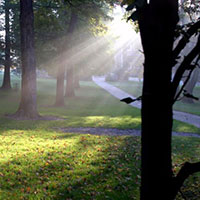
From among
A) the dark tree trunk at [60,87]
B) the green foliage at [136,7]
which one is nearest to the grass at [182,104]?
the dark tree trunk at [60,87]

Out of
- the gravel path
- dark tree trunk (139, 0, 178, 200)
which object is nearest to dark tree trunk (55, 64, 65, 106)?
the gravel path

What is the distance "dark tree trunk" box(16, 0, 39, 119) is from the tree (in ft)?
38.9

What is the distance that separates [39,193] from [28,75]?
9.62 m

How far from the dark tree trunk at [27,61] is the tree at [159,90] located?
11842 millimetres

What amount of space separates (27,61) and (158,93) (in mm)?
12047

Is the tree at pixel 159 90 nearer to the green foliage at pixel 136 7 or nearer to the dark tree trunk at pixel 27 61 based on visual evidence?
the green foliage at pixel 136 7

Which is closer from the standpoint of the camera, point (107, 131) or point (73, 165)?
point (73, 165)

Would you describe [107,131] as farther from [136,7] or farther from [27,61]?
[136,7]

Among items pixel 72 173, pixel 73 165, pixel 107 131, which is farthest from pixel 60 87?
pixel 72 173

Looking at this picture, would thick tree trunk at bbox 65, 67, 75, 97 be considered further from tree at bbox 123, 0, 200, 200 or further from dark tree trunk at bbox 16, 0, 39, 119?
tree at bbox 123, 0, 200, 200

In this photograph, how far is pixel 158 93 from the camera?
8.66 feet

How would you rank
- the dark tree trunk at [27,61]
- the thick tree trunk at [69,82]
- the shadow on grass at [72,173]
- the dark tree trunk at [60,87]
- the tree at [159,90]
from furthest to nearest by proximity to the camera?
the thick tree trunk at [69,82], the dark tree trunk at [60,87], the dark tree trunk at [27,61], the shadow on grass at [72,173], the tree at [159,90]

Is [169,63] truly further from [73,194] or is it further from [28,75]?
[28,75]

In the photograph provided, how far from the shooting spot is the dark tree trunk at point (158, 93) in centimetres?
263
